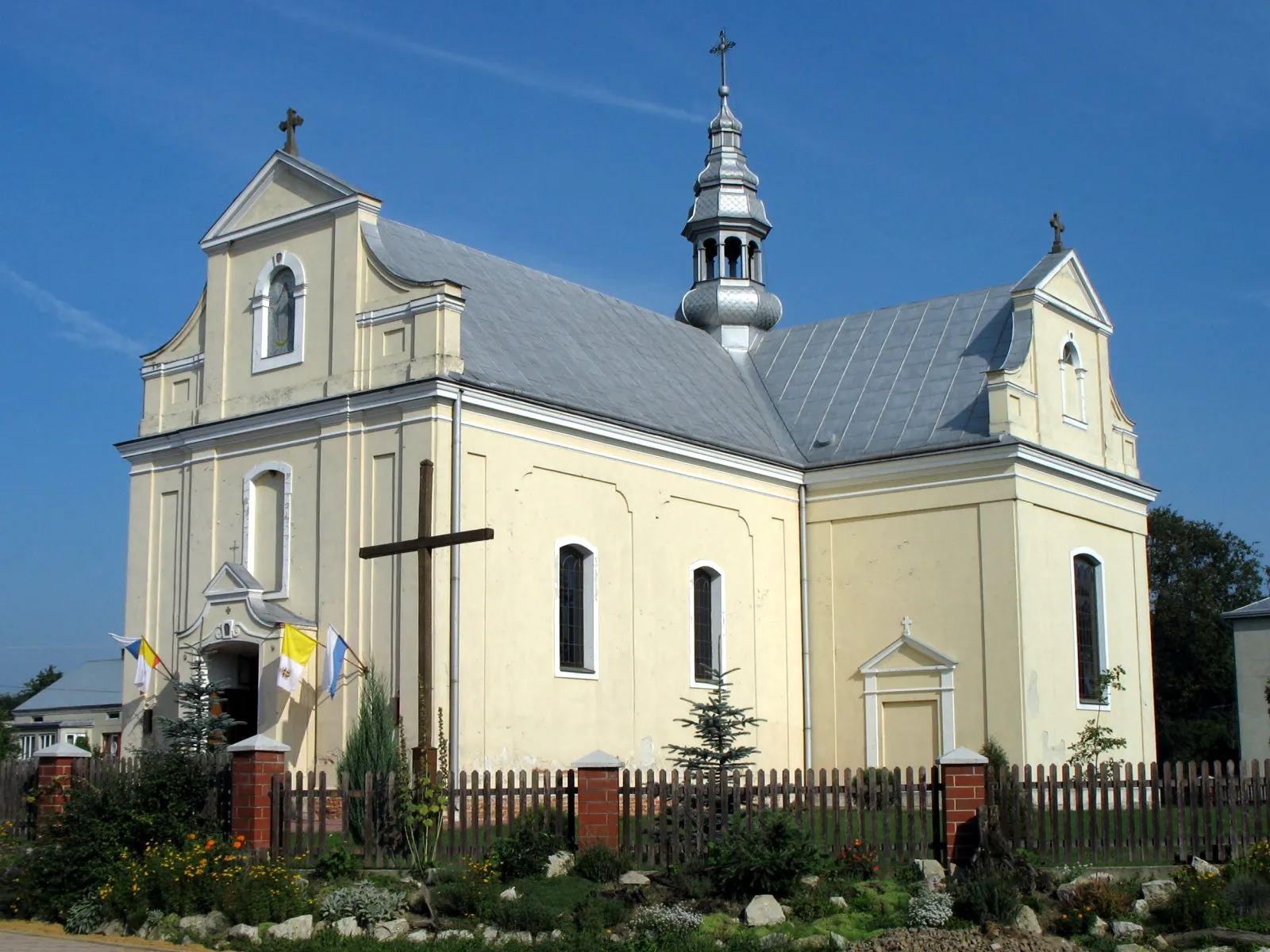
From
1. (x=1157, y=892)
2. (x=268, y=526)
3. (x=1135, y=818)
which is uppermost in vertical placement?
(x=268, y=526)

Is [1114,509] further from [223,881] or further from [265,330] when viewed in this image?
[223,881]

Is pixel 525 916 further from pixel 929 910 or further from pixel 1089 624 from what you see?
pixel 1089 624

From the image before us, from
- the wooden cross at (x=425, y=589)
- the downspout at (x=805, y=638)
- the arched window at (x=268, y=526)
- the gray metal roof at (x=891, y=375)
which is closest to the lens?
the wooden cross at (x=425, y=589)

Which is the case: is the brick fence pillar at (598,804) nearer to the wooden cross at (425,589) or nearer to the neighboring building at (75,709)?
the wooden cross at (425,589)

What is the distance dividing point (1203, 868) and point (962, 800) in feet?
8.52

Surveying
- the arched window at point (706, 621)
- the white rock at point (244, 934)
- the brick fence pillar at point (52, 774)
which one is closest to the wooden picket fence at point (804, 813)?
the white rock at point (244, 934)

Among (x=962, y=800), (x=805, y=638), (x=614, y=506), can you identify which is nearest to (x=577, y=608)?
(x=614, y=506)

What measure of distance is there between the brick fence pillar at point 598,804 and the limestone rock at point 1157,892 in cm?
545

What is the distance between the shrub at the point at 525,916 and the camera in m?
14.4

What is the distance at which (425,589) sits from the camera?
18.5 m

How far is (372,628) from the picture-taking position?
22.2 m

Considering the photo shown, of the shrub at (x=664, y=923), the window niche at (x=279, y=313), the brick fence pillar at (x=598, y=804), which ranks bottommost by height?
the shrub at (x=664, y=923)

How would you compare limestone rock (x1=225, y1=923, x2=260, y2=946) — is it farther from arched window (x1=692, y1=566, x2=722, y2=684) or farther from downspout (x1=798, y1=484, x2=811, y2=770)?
downspout (x1=798, y1=484, x2=811, y2=770)

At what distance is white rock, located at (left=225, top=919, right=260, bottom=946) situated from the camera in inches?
579
